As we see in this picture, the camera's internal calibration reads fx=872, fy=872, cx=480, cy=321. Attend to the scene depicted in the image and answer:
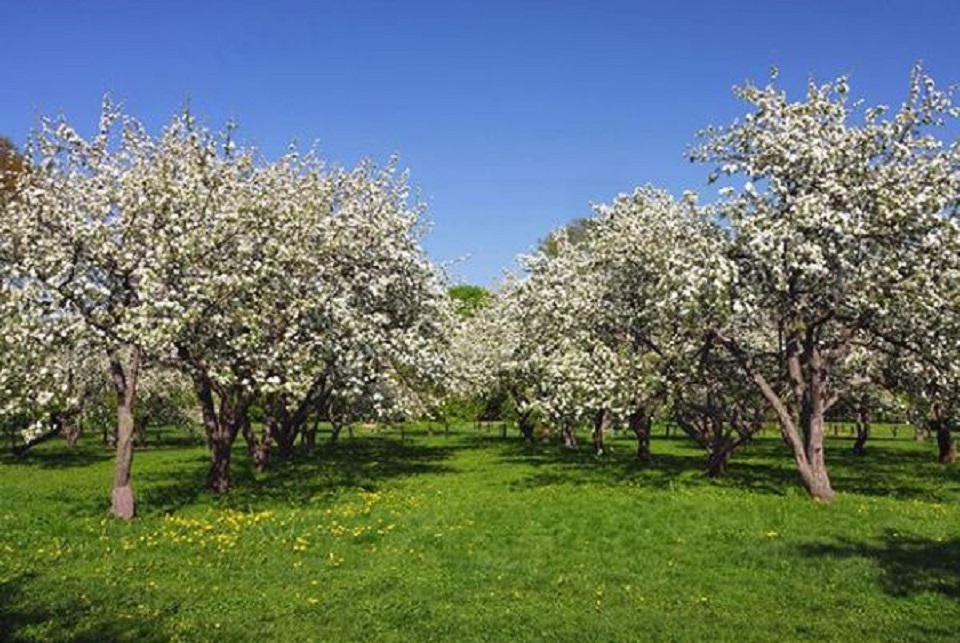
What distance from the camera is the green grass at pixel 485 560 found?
1427 centimetres

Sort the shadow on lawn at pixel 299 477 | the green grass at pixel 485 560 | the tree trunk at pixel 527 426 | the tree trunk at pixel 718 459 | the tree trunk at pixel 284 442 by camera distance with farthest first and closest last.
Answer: the tree trunk at pixel 527 426 < the tree trunk at pixel 284 442 < the tree trunk at pixel 718 459 < the shadow on lawn at pixel 299 477 < the green grass at pixel 485 560

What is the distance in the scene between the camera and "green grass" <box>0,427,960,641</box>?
14.3 metres

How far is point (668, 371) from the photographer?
93.2ft

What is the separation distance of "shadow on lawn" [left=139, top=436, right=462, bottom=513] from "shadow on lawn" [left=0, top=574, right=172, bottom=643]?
391 inches

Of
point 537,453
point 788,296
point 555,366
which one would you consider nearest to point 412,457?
point 537,453

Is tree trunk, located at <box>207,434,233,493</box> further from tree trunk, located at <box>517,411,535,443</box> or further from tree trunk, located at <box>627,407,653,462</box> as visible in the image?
tree trunk, located at <box>517,411,535,443</box>

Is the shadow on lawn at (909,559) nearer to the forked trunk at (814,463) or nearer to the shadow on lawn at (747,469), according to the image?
the forked trunk at (814,463)

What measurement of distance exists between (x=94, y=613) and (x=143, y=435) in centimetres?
5035

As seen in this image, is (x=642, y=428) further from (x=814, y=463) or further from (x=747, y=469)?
(x=814, y=463)

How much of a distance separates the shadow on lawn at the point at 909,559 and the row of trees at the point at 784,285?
20.5 ft

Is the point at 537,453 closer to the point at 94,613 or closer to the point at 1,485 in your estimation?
the point at 1,485

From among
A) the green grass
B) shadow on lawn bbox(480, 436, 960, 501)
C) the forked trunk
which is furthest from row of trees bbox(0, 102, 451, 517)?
the forked trunk

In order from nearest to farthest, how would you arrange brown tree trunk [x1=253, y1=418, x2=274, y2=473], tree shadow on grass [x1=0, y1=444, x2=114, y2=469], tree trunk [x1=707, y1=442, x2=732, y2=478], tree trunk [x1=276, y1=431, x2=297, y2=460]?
tree trunk [x1=707, y1=442, x2=732, y2=478], brown tree trunk [x1=253, y1=418, x2=274, y2=473], tree trunk [x1=276, y1=431, x2=297, y2=460], tree shadow on grass [x1=0, y1=444, x2=114, y2=469]

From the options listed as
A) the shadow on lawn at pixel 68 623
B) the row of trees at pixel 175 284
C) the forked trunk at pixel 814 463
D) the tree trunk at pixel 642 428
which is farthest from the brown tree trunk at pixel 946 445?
the shadow on lawn at pixel 68 623
